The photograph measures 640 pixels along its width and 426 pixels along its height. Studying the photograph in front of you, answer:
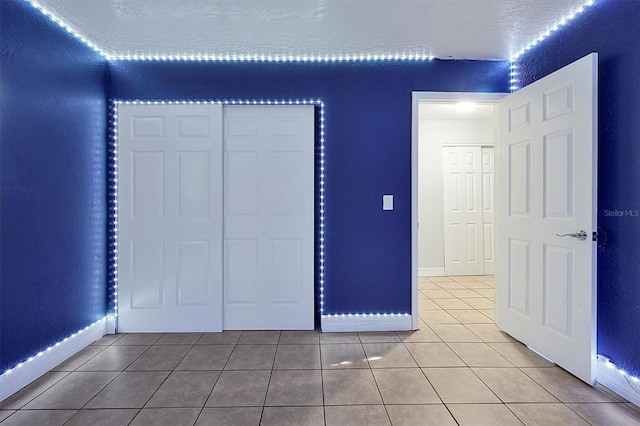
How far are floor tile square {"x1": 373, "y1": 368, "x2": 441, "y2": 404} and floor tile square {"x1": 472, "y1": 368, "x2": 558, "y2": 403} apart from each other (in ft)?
1.29

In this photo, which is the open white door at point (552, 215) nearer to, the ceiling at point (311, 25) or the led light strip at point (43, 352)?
the ceiling at point (311, 25)

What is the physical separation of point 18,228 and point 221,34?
1.88m

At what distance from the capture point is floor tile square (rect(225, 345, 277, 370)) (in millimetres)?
2250

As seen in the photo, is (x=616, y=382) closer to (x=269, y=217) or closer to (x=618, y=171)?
(x=618, y=171)

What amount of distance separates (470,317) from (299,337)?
5.69 ft

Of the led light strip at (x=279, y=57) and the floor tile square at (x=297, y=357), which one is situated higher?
the led light strip at (x=279, y=57)

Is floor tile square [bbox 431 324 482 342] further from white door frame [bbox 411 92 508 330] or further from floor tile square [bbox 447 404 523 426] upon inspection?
floor tile square [bbox 447 404 523 426]

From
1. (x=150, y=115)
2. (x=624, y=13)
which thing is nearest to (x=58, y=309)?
(x=150, y=115)

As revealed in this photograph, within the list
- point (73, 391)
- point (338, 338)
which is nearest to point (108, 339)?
point (73, 391)

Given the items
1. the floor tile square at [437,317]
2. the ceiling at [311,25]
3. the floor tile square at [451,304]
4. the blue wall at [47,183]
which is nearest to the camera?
the blue wall at [47,183]

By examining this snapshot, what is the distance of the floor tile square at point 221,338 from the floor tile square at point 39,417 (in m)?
Answer: 0.98

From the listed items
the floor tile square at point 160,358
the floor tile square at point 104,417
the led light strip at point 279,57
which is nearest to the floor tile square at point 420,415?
the floor tile square at point 104,417

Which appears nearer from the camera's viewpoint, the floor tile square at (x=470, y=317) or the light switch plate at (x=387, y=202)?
the light switch plate at (x=387, y=202)

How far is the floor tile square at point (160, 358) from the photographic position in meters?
2.26
